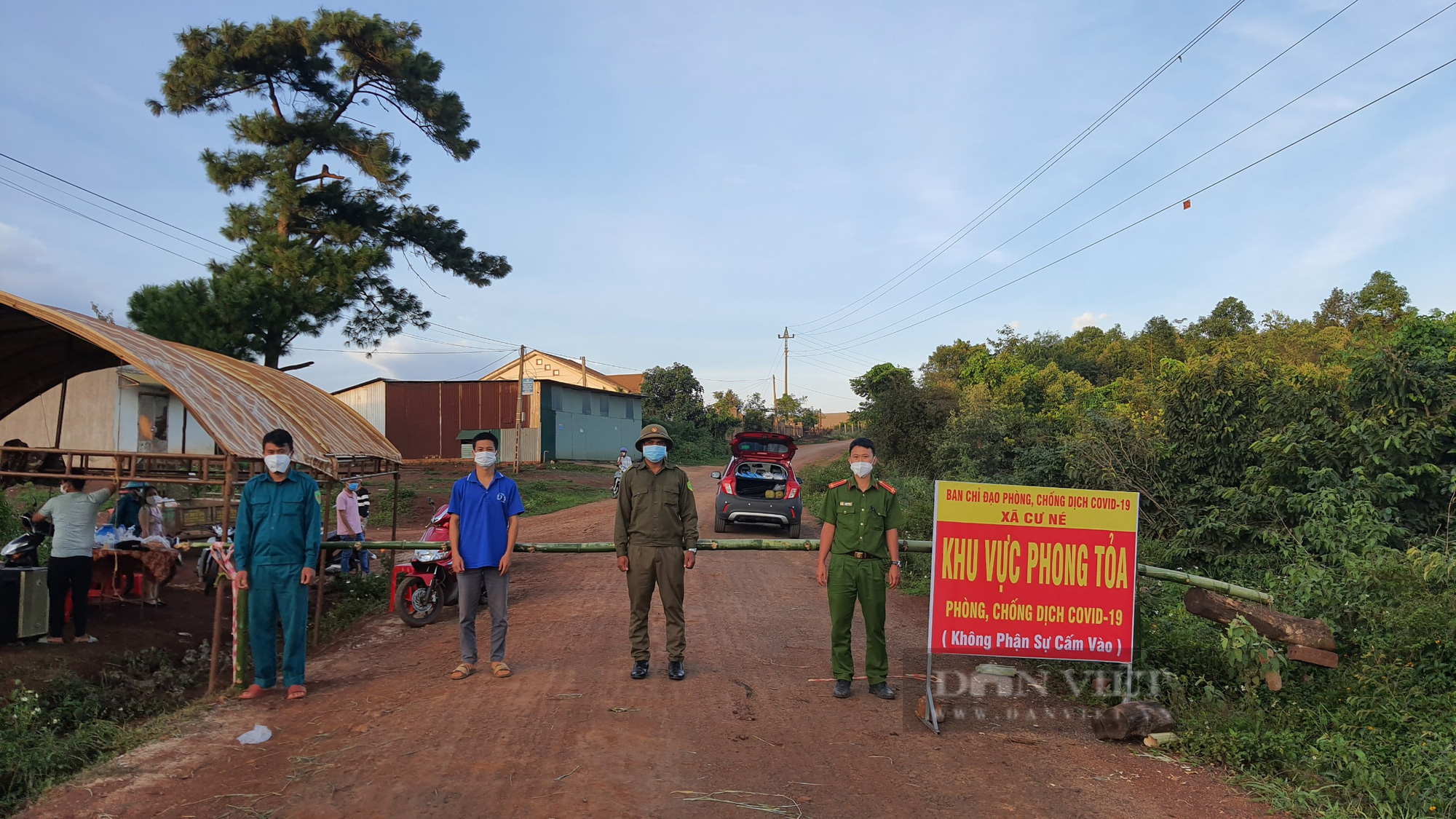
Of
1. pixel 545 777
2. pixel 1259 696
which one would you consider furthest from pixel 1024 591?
pixel 545 777

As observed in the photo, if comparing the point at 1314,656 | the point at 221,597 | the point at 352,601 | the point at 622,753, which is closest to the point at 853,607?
the point at 622,753

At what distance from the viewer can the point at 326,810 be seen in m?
4.02

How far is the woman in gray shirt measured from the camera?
753 centimetres

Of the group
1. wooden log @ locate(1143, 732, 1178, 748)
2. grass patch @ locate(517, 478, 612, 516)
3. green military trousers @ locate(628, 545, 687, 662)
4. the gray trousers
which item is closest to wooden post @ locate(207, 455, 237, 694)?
the gray trousers

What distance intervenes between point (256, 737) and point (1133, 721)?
5.66m

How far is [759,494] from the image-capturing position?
15.4 metres

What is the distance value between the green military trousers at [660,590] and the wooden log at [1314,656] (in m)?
4.27

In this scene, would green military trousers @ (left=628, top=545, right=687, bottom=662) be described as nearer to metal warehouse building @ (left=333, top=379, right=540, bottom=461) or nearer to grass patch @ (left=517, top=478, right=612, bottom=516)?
grass patch @ (left=517, top=478, right=612, bottom=516)

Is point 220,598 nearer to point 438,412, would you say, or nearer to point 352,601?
point 352,601

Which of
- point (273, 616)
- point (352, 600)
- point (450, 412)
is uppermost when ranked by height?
point (450, 412)

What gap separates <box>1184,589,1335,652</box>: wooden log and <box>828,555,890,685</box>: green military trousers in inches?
90.3

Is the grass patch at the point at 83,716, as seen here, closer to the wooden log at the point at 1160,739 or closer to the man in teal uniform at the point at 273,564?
the man in teal uniform at the point at 273,564

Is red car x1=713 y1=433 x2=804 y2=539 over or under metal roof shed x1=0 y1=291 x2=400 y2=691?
under

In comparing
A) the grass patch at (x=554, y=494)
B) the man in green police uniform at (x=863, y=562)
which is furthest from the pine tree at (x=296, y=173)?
the man in green police uniform at (x=863, y=562)
